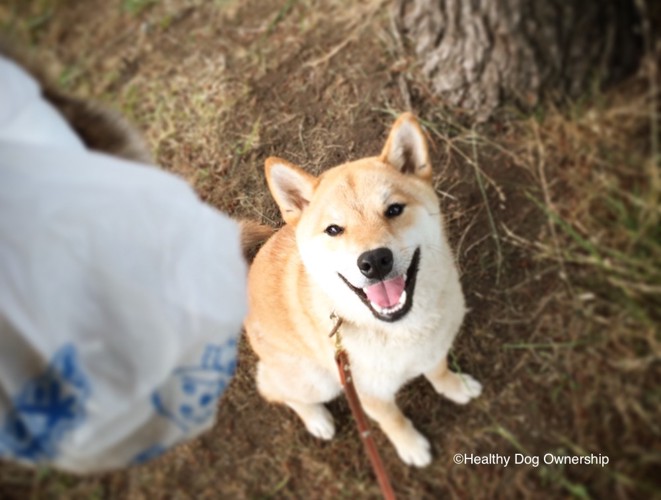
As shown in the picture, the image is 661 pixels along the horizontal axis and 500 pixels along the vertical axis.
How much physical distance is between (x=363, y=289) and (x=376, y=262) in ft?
0.30

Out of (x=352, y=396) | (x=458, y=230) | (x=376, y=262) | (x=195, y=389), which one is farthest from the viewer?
(x=458, y=230)

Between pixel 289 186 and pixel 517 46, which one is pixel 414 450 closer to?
pixel 289 186

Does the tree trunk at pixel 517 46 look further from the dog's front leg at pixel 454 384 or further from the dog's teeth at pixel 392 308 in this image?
the dog's front leg at pixel 454 384

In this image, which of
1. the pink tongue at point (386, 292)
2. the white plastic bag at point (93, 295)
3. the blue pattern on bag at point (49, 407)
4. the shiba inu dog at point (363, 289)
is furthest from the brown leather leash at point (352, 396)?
the blue pattern on bag at point (49, 407)

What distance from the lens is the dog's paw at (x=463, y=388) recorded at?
1.37 metres

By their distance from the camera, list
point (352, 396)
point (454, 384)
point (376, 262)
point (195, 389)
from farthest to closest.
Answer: point (454, 384) < point (352, 396) < point (376, 262) < point (195, 389)

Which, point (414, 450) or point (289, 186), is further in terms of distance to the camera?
point (414, 450)

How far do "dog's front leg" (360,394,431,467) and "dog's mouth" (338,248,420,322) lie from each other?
0.35 meters

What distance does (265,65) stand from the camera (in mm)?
1276

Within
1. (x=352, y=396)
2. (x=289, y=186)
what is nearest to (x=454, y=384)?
(x=352, y=396)

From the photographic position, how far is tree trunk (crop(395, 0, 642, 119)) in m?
1.06

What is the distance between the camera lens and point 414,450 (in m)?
1.38

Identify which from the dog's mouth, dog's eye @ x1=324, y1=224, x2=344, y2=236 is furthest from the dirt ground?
the dog's mouth

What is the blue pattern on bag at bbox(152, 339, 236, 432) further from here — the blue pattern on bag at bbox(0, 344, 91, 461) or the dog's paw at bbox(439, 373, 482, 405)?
the dog's paw at bbox(439, 373, 482, 405)
